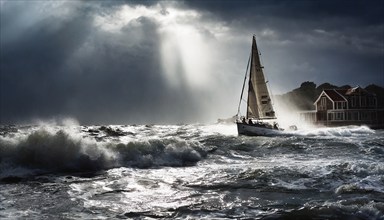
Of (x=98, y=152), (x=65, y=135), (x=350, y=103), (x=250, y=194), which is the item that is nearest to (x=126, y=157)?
(x=98, y=152)

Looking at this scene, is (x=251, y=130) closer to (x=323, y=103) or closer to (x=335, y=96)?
(x=335, y=96)

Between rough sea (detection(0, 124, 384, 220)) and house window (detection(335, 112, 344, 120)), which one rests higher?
house window (detection(335, 112, 344, 120))

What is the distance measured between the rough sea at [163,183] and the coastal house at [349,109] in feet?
199

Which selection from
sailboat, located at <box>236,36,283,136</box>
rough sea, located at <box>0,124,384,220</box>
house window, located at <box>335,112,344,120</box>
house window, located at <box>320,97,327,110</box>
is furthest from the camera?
house window, located at <box>320,97,327,110</box>

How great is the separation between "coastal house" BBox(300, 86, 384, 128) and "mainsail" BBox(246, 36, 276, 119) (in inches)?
1406

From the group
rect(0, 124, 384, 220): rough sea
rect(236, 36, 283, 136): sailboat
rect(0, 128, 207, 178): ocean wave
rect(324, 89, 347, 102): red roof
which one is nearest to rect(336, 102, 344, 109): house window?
rect(324, 89, 347, 102): red roof

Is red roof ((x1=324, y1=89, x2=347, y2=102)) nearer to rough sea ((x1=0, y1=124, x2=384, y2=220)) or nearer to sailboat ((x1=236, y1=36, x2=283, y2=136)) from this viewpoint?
sailboat ((x1=236, y1=36, x2=283, y2=136))

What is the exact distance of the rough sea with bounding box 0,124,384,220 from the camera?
36.5 feet

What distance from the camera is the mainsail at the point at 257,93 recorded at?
53.1m

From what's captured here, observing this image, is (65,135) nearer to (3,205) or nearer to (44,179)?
(44,179)

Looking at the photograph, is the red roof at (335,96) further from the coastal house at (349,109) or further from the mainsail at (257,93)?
the mainsail at (257,93)

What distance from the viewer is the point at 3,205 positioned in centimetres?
1169

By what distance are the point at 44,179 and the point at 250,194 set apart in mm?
8759

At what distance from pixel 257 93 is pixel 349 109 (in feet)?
127
